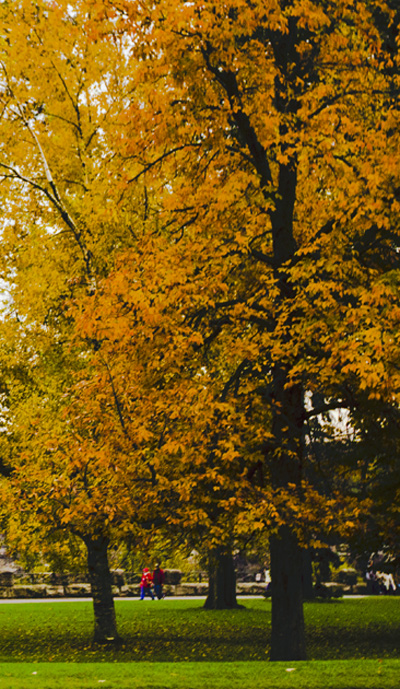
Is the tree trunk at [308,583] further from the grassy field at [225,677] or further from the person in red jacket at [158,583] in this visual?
the grassy field at [225,677]

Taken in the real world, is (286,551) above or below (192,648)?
above

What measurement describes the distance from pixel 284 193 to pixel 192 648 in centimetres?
906

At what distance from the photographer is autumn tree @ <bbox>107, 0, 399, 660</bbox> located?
11523 mm

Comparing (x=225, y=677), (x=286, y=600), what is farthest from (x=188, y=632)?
(x=225, y=677)

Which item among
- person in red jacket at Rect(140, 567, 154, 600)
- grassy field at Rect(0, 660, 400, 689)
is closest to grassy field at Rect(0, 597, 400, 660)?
person in red jacket at Rect(140, 567, 154, 600)

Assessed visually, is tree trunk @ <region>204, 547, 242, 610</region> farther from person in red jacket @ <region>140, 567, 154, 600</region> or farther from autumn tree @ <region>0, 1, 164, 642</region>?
autumn tree @ <region>0, 1, 164, 642</region>

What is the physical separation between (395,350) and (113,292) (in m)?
4.28

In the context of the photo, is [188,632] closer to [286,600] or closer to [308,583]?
[286,600]

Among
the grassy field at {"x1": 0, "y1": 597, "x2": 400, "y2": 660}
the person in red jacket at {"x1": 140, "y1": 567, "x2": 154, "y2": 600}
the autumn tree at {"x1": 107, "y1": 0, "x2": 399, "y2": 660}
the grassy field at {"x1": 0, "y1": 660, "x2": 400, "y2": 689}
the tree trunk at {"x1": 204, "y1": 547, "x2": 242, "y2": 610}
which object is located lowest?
the grassy field at {"x1": 0, "y1": 660, "x2": 400, "y2": 689}

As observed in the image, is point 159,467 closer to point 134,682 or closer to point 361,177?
point 134,682

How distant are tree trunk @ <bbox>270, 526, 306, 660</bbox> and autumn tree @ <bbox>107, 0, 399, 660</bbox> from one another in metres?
0.02

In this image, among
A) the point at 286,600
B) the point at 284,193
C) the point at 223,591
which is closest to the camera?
the point at 286,600

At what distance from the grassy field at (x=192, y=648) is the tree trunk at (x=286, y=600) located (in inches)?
13.5

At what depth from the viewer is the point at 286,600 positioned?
12.6 metres
